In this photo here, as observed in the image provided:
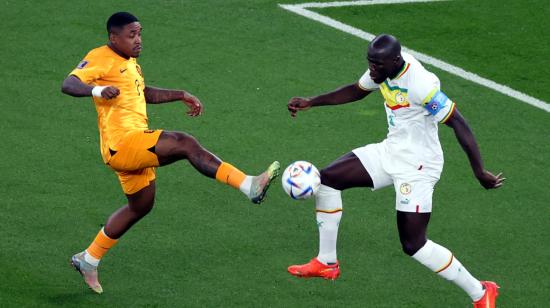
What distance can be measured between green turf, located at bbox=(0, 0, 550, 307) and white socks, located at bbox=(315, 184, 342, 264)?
0.42m

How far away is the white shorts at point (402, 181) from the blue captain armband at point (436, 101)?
658 mm

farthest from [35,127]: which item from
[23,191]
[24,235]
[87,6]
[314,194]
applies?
[314,194]

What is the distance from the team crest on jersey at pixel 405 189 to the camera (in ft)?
34.2

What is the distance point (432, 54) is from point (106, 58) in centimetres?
715

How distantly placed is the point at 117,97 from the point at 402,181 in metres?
2.63

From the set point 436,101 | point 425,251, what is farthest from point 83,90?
point 425,251

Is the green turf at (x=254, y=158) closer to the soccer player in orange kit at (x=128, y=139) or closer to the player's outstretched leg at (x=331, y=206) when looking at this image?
the player's outstretched leg at (x=331, y=206)

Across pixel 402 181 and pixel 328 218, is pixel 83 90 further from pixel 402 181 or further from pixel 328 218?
pixel 402 181

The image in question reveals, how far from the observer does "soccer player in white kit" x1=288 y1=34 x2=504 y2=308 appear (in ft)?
Result: 33.2

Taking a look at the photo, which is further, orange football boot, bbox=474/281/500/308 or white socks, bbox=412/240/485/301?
orange football boot, bbox=474/281/500/308

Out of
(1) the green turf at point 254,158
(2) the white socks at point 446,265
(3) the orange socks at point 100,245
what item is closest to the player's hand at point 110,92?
(3) the orange socks at point 100,245

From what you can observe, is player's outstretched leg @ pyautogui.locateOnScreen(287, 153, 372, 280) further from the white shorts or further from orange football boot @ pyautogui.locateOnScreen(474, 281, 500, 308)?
orange football boot @ pyautogui.locateOnScreen(474, 281, 500, 308)

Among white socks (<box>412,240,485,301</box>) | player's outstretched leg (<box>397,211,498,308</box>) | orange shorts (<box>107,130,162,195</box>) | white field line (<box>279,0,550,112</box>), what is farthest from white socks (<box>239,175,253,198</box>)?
white field line (<box>279,0,550,112</box>)

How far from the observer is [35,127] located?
14.4 meters
